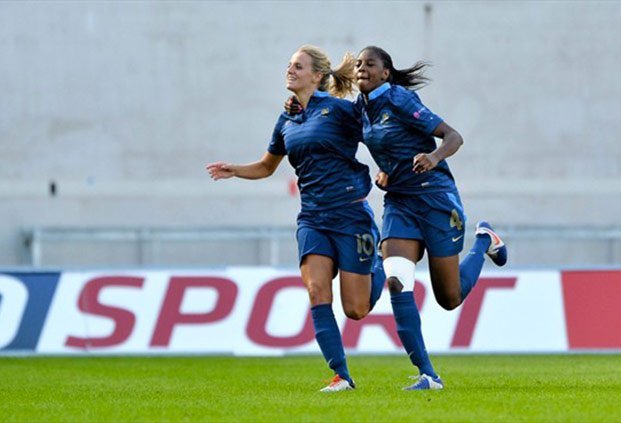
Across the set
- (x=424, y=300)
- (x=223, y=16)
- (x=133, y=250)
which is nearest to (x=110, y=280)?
(x=424, y=300)

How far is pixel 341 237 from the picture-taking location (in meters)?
9.86

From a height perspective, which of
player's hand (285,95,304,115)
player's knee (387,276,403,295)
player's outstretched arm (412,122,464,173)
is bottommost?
player's knee (387,276,403,295)

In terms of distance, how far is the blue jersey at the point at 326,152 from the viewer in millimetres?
9859

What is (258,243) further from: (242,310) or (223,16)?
(242,310)

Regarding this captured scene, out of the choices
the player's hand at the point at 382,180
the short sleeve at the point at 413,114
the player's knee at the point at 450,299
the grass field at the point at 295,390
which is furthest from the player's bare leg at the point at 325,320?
the short sleeve at the point at 413,114

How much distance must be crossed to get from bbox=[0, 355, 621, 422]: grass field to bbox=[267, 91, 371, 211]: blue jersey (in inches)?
49.3

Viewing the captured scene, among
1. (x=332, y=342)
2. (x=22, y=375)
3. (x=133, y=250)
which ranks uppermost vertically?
(x=332, y=342)

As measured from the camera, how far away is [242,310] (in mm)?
16281

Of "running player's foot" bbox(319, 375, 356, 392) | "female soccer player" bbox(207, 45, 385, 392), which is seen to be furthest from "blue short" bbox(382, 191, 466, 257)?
"running player's foot" bbox(319, 375, 356, 392)

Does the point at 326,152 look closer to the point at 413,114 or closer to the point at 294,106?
the point at 294,106

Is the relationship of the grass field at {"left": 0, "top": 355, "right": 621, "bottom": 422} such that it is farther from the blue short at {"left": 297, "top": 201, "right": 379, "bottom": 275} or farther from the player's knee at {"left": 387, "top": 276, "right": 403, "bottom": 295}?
the blue short at {"left": 297, "top": 201, "right": 379, "bottom": 275}

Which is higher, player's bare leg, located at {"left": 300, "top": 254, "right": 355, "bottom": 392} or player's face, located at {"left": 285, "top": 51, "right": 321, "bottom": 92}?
player's face, located at {"left": 285, "top": 51, "right": 321, "bottom": 92}

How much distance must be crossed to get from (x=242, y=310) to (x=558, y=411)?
8.41m

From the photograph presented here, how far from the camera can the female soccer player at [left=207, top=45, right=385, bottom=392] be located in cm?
980
